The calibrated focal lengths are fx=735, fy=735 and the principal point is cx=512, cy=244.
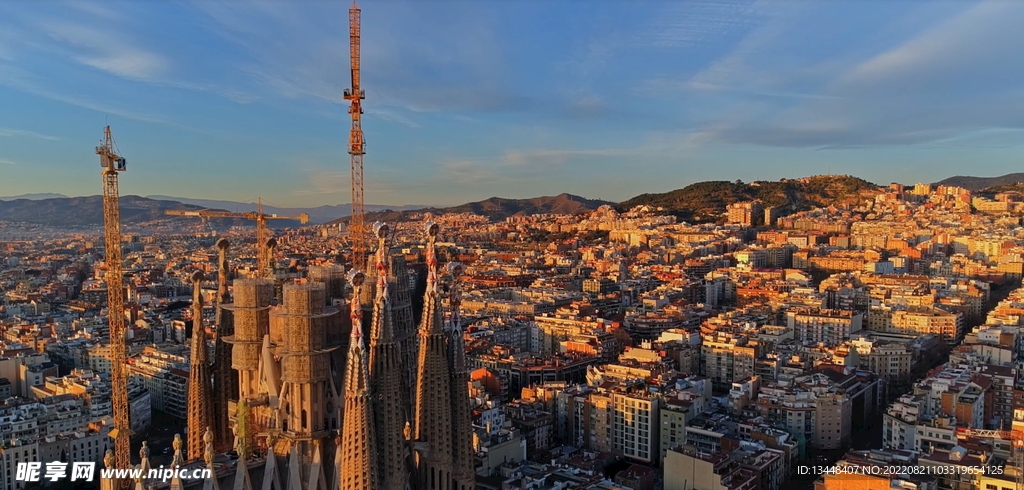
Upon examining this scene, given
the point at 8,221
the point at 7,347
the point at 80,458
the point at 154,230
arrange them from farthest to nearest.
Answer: the point at 154,230 → the point at 8,221 → the point at 7,347 → the point at 80,458

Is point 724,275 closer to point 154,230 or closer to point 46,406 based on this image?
point 46,406

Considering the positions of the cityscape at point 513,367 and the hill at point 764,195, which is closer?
the cityscape at point 513,367

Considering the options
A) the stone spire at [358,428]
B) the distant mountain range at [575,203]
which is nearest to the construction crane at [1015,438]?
the stone spire at [358,428]

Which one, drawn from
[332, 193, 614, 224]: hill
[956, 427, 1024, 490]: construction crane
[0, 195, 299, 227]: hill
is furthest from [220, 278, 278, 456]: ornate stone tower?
[332, 193, 614, 224]: hill

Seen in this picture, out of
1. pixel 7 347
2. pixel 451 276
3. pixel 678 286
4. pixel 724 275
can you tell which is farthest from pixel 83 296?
pixel 451 276

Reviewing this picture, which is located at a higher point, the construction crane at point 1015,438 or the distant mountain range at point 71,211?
the distant mountain range at point 71,211

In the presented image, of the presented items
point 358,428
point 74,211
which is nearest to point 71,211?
point 74,211

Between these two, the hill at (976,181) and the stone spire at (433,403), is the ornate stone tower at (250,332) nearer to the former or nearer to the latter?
the stone spire at (433,403)
